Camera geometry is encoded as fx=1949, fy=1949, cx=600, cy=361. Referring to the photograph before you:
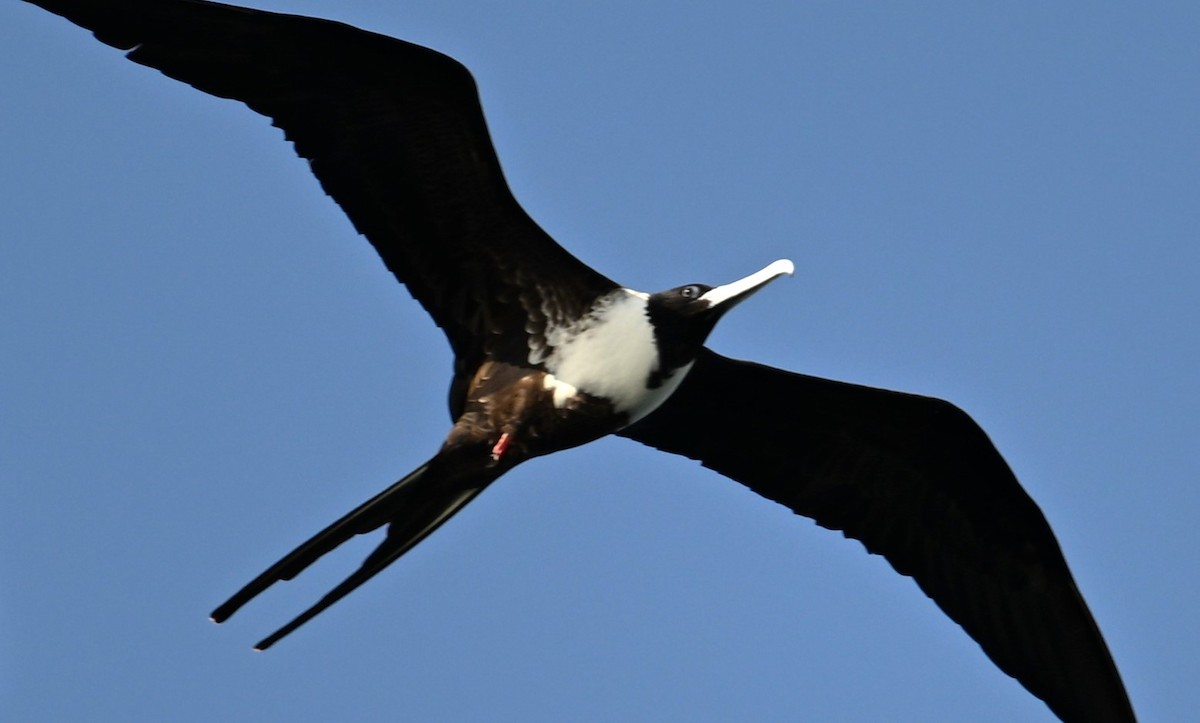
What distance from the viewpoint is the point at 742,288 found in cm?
617

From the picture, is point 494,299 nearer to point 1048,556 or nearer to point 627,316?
point 627,316

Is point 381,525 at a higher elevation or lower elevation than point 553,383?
lower

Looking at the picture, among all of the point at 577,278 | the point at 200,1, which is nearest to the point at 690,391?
the point at 577,278

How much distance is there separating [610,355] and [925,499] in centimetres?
149

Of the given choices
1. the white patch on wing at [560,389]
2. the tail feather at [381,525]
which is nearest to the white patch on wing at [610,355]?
the white patch on wing at [560,389]

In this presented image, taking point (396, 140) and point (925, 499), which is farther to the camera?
point (925, 499)

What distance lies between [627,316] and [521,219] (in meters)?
0.46

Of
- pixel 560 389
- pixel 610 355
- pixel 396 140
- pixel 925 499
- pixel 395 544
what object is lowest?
pixel 395 544

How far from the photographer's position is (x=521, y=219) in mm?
A: 6289

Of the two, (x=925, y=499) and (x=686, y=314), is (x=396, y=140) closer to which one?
(x=686, y=314)

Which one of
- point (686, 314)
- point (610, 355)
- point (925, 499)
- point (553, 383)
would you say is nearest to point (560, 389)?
point (553, 383)

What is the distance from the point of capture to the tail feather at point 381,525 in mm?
5984

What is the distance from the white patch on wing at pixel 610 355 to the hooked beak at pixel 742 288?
0.23 metres

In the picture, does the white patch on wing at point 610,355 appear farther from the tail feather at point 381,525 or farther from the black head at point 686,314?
the tail feather at point 381,525
